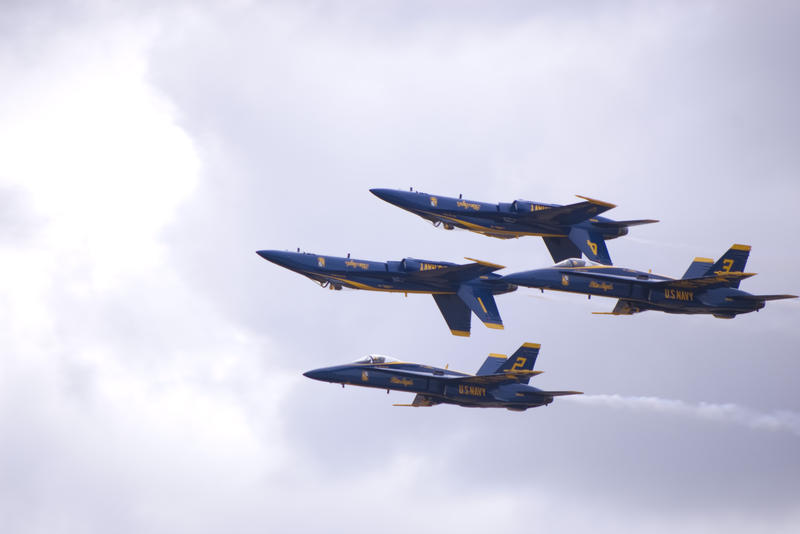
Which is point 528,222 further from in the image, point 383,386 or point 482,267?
point 383,386

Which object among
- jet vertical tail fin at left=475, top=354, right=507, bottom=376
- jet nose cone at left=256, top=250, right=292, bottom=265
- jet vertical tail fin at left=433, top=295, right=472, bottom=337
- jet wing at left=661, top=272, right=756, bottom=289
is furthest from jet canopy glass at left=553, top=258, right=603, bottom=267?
jet nose cone at left=256, top=250, right=292, bottom=265

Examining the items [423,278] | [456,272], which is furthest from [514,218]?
[423,278]

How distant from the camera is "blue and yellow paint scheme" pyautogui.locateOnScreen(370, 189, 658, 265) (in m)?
95.0

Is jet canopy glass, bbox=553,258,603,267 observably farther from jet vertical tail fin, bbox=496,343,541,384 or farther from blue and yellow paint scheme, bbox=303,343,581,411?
blue and yellow paint scheme, bbox=303,343,581,411

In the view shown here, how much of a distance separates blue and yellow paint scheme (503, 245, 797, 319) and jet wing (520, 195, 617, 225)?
20.4 feet

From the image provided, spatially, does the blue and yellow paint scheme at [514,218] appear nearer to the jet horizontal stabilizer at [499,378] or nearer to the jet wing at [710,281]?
the jet wing at [710,281]

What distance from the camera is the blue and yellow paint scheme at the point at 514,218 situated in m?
95.0

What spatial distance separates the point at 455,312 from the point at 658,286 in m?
15.3

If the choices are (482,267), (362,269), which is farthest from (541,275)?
(362,269)

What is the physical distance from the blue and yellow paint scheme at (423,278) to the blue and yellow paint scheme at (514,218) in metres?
3.37

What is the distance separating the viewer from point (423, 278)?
94375 mm

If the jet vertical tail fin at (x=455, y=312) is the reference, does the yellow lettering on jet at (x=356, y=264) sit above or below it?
above

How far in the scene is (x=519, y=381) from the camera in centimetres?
8956

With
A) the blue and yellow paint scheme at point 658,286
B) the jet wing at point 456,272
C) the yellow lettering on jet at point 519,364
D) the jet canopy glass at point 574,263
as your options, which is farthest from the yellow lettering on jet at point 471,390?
the jet canopy glass at point 574,263
